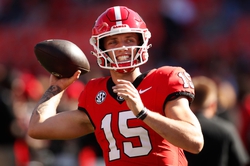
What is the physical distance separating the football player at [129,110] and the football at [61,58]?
0.19 meters

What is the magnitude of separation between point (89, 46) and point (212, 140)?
26.7 feet

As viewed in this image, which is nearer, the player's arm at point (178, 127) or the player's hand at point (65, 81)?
the player's arm at point (178, 127)

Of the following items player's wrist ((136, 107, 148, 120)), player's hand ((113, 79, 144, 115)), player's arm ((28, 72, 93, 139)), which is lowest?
player's arm ((28, 72, 93, 139))

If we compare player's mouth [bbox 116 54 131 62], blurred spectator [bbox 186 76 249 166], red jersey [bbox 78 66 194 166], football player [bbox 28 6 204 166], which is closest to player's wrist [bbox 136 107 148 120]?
football player [bbox 28 6 204 166]

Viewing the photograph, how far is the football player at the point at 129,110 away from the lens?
140 inches

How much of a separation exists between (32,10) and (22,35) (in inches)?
30.7

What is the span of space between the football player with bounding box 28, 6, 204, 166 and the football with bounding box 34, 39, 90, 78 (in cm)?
19

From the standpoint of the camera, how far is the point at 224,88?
9914mm

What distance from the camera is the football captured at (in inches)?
168

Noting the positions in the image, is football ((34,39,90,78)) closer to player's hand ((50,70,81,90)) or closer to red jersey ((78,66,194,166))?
player's hand ((50,70,81,90))

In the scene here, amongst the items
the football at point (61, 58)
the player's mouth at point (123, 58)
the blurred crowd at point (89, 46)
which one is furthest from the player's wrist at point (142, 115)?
the blurred crowd at point (89, 46)

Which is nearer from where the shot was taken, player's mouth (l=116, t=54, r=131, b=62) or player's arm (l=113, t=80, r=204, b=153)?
player's arm (l=113, t=80, r=204, b=153)

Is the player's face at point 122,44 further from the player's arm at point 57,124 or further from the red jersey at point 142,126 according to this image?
the player's arm at point 57,124

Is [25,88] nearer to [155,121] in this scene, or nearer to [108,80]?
[108,80]
